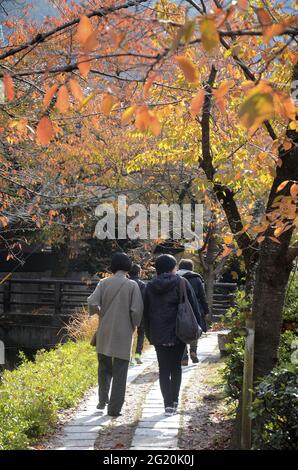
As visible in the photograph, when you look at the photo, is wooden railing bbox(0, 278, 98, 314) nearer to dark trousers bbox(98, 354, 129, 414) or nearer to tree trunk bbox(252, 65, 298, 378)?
dark trousers bbox(98, 354, 129, 414)

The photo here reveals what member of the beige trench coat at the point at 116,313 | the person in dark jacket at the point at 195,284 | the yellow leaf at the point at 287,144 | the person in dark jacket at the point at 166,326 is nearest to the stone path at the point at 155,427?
the person in dark jacket at the point at 166,326

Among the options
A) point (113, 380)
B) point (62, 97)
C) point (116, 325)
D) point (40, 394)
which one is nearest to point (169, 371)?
point (113, 380)

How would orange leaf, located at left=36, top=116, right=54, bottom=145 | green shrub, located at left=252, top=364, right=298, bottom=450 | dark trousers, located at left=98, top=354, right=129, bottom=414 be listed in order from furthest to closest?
1. dark trousers, located at left=98, top=354, right=129, bottom=414
2. green shrub, located at left=252, top=364, right=298, bottom=450
3. orange leaf, located at left=36, top=116, right=54, bottom=145

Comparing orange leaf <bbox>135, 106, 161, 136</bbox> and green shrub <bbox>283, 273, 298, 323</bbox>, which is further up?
orange leaf <bbox>135, 106, 161, 136</bbox>

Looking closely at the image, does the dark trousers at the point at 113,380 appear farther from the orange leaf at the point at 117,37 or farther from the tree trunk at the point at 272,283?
the orange leaf at the point at 117,37

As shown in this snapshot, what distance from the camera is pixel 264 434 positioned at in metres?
4.15

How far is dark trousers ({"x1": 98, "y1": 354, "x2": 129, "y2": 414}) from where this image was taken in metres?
6.84

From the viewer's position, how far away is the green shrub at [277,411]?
13.0 ft

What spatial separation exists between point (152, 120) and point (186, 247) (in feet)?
52.4

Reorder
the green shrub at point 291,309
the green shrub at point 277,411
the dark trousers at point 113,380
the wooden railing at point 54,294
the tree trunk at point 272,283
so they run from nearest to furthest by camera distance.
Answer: the green shrub at point 277,411 → the tree trunk at point 272,283 → the dark trousers at point 113,380 → the green shrub at point 291,309 → the wooden railing at point 54,294

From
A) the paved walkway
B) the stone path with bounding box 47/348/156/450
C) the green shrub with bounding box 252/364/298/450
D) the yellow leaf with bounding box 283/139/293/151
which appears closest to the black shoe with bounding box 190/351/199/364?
the paved walkway

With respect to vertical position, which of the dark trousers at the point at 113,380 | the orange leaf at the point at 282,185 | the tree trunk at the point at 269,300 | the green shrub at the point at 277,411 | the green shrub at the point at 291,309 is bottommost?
the dark trousers at the point at 113,380

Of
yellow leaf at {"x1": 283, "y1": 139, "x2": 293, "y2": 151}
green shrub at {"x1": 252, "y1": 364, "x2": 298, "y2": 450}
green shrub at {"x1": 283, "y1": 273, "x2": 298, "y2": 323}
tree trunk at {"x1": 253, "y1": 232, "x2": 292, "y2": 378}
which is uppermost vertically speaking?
yellow leaf at {"x1": 283, "y1": 139, "x2": 293, "y2": 151}
